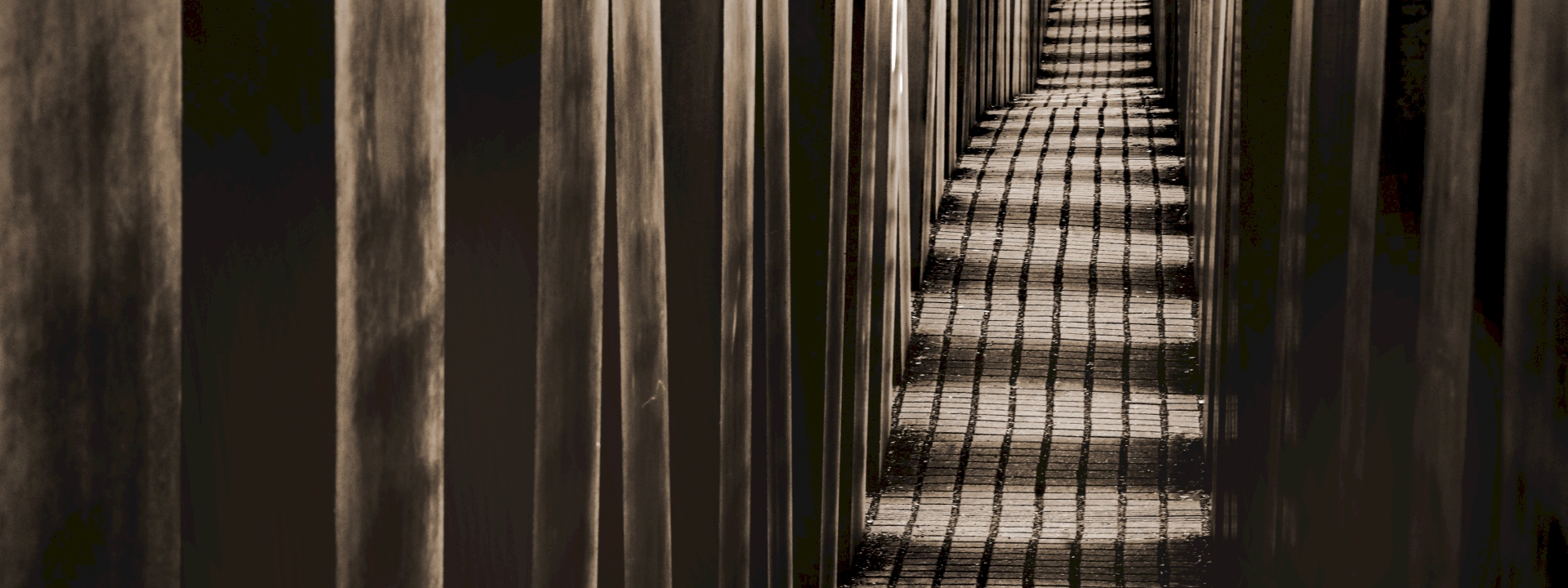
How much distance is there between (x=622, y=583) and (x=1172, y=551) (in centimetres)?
230

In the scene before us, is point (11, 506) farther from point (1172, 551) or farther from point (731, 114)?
point (1172, 551)

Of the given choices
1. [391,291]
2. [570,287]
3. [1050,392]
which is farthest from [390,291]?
[1050,392]

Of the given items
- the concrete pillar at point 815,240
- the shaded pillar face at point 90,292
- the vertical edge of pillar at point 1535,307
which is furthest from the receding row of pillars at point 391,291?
the vertical edge of pillar at point 1535,307

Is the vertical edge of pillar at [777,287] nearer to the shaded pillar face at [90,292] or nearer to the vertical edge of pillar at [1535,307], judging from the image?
the vertical edge of pillar at [1535,307]

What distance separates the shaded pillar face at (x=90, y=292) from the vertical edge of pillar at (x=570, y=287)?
0.57 meters

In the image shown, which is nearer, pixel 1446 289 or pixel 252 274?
pixel 252 274

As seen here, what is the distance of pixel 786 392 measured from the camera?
262 centimetres

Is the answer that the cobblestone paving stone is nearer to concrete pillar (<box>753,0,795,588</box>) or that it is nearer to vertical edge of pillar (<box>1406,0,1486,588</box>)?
concrete pillar (<box>753,0,795,588</box>)

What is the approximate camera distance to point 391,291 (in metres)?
0.96

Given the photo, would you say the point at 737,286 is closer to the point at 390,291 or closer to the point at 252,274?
the point at 390,291

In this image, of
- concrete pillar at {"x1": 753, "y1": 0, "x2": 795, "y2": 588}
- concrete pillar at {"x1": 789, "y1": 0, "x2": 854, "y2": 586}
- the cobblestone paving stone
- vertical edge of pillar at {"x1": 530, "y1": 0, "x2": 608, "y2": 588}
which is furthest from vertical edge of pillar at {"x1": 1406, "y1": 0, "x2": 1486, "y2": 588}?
the cobblestone paving stone

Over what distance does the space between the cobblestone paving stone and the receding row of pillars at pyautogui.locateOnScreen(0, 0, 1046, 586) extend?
4.65 ft

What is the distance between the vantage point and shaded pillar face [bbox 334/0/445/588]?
34.9 inches

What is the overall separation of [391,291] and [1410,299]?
3.32 feet
